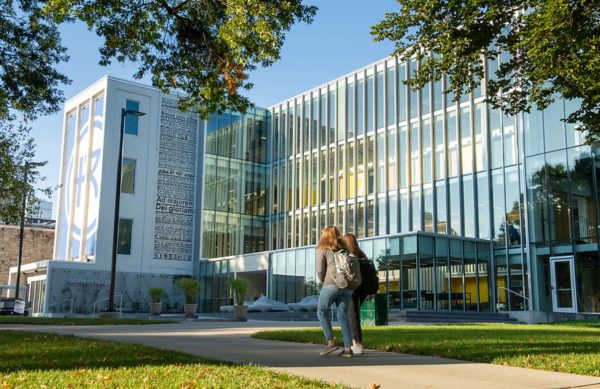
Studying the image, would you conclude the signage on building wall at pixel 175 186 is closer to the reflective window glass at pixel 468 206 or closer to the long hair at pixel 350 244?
the reflective window glass at pixel 468 206

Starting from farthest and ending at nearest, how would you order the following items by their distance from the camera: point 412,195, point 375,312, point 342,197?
point 342,197 → point 412,195 → point 375,312

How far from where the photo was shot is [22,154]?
83.5ft

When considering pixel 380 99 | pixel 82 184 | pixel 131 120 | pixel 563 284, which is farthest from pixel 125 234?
pixel 563 284

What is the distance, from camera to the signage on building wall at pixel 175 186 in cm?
4938

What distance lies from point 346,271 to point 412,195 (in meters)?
30.9

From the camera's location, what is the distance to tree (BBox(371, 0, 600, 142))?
1065 centimetres

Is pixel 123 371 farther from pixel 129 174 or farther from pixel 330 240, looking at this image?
pixel 129 174

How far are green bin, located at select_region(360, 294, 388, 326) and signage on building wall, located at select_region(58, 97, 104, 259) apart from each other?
32.5 meters

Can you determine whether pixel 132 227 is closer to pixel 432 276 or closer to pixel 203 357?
pixel 432 276

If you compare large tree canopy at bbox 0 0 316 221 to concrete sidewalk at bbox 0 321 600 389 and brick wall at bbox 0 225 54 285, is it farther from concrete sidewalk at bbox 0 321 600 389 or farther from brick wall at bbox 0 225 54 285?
brick wall at bbox 0 225 54 285

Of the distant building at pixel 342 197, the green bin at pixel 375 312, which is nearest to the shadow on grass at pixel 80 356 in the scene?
the green bin at pixel 375 312

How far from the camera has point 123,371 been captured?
6.26 m

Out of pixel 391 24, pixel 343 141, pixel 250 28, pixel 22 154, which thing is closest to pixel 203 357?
pixel 250 28

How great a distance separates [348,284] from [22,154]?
20991mm
